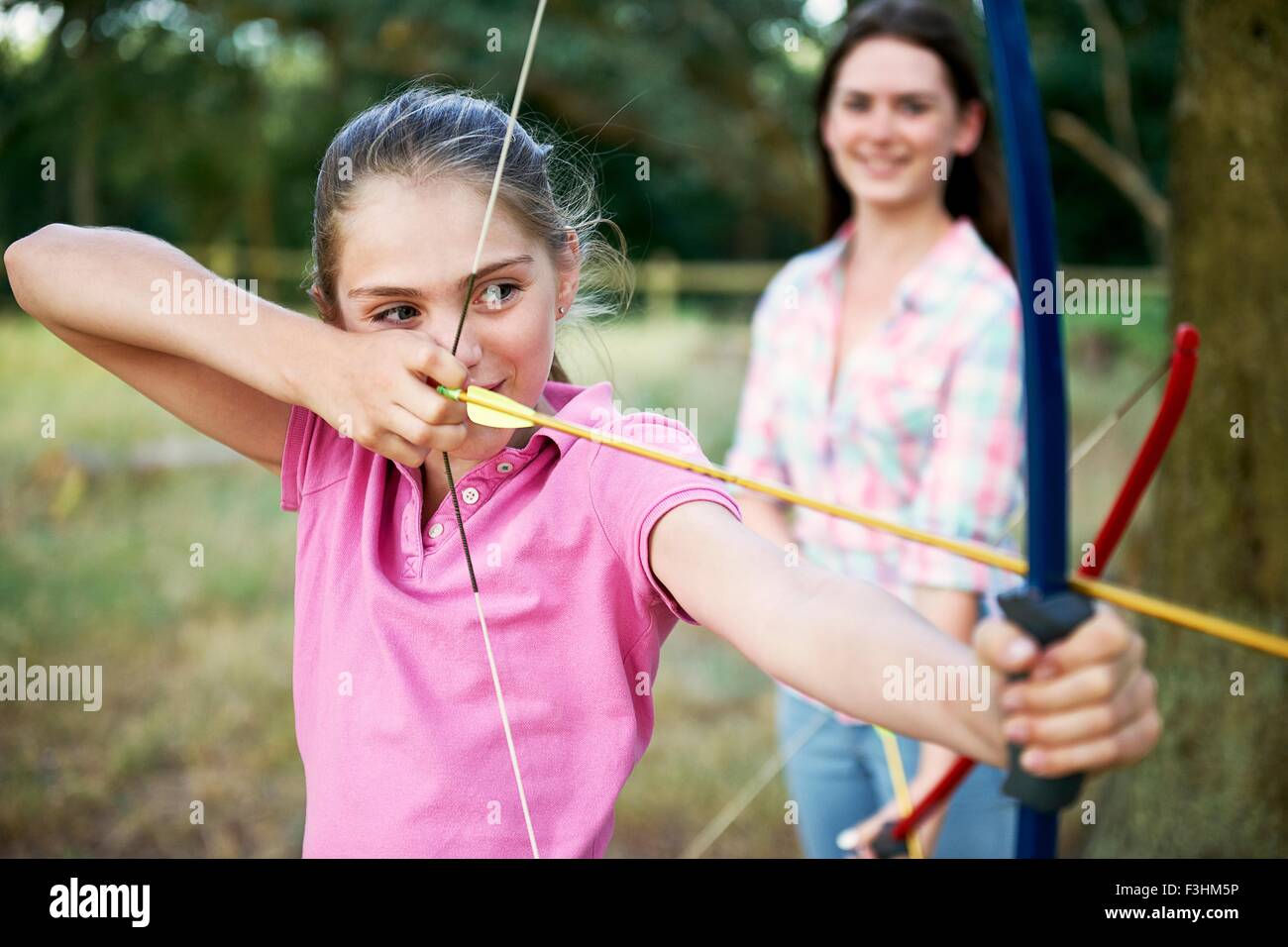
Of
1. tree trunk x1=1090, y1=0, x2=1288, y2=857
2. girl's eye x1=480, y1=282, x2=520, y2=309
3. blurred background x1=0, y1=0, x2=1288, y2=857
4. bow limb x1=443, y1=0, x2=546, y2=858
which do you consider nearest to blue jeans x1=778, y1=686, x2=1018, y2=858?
blurred background x1=0, y1=0, x2=1288, y2=857

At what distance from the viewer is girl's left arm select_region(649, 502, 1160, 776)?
2.34 feet

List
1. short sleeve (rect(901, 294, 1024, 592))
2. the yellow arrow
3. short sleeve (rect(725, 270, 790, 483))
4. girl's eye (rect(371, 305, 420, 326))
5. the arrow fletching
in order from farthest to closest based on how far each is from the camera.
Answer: short sleeve (rect(725, 270, 790, 483))
short sleeve (rect(901, 294, 1024, 592))
girl's eye (rect(371, 305, 420, 326))
the arrow fletching
the yellow arrow

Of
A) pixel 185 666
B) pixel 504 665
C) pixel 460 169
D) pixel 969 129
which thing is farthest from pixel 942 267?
pixel 185 666

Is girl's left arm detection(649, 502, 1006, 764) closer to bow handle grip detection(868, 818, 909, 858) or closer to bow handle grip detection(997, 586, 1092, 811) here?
bow handle grip detection(997, 586, 1092, 811)

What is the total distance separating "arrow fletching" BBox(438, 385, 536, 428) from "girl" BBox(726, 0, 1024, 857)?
2.61 feet

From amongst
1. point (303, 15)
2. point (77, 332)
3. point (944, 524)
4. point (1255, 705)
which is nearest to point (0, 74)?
point (303, 15)

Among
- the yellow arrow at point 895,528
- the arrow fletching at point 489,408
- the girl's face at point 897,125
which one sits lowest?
the yellow arrow at point 895,528

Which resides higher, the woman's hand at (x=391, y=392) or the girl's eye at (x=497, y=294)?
the girl's eye at (x=497, y=294)

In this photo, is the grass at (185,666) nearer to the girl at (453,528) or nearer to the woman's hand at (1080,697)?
the girl at (453,528)

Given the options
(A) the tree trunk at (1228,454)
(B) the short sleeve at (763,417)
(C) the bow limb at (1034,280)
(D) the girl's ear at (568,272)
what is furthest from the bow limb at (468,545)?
(A) the tree trunk at (1228,454)

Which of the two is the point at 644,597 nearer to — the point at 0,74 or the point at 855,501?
the point at 855,501

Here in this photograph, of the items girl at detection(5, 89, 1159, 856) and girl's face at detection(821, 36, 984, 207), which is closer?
girl at detection(5, 89, 1159, 856)

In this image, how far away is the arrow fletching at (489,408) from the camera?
1.00 meters

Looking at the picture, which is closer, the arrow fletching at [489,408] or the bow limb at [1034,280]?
the bow limb at [1034,280]
